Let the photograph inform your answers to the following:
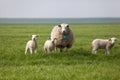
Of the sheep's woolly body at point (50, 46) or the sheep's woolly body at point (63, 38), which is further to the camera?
the sheep's woolly body at point (63, 38)

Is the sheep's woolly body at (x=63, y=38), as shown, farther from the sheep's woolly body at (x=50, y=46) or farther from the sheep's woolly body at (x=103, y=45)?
the sheep's woolly body at (x=103, y=45)

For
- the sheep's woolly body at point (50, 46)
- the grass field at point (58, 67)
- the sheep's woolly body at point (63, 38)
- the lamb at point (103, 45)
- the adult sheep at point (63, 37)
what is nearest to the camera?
the grass field at point (58, 67)

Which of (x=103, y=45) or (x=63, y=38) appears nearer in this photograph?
(x=103, y=45)

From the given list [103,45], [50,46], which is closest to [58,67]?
[50,46]

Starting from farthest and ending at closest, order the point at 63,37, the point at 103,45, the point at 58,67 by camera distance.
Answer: the point at 63,37, the point at 103,45, the point at 58,67

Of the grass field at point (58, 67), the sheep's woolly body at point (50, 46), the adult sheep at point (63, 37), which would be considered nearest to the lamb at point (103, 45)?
the adult sheep at point (63, 37)

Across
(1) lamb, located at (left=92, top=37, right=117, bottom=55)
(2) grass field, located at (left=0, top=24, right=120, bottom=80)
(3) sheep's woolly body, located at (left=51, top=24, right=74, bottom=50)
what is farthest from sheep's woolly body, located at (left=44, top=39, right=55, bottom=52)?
(1) lamb, located at (left=92, top=37, right=117, bottom=55)

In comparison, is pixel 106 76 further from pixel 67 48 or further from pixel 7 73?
pixel 67 48

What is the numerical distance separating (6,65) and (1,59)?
162cm

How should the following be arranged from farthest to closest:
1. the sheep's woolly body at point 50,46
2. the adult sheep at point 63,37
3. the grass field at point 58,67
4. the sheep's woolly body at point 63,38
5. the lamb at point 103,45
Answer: the sheep's woolly body at point 63,38 → the adult sheep at point 63,37 → the lamb at point 103,45 → the sheep's woolly body at point 50,46 → the grass field at point 58,67

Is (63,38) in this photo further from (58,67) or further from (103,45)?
(58,67)

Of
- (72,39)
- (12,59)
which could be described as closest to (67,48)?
(72,39)

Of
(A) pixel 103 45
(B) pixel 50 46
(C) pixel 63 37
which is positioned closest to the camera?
(B) pixel 50 46

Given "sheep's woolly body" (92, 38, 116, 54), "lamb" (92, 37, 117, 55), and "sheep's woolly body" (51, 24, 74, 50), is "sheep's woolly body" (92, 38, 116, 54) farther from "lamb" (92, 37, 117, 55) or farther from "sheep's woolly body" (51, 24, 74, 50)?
"sheep's woolly body" (51, 24, 74, 50)
